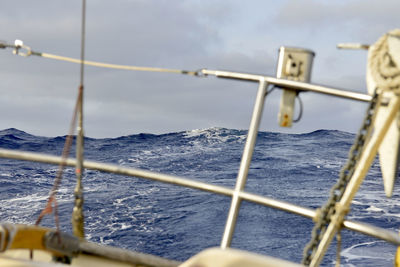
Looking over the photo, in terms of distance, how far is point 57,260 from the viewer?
2.82 meters

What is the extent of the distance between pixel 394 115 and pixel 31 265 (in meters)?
1.93

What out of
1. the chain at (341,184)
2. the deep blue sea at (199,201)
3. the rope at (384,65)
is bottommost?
the deep blue sea at (199,201)

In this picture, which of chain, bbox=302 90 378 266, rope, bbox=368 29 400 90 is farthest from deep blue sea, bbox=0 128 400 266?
rope, bbox=368 29 400 90

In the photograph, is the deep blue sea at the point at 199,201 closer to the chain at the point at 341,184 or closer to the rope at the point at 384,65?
the chain at the point at 341,184

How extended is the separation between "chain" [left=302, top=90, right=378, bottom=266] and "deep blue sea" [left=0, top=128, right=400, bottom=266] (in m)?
7.37

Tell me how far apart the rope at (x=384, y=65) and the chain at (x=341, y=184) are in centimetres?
12

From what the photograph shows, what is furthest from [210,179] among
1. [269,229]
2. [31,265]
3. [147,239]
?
[31,265]

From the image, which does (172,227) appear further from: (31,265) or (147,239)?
(31,265)

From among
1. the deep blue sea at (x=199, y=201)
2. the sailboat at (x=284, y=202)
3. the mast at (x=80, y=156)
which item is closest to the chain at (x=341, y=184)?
the sailboat at (x=284, y=202)

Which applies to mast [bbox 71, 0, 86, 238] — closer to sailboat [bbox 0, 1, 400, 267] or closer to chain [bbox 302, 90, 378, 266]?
sailboat [bbox 0, 1, 400, 267]

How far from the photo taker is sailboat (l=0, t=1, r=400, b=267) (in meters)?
2.85

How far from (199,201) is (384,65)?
40.2ft

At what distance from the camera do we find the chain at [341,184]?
2.99m

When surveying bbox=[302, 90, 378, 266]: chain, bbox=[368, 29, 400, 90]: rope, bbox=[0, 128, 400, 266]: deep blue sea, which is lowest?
bbox=[0, 128, 400, 266]: deep blue sea
